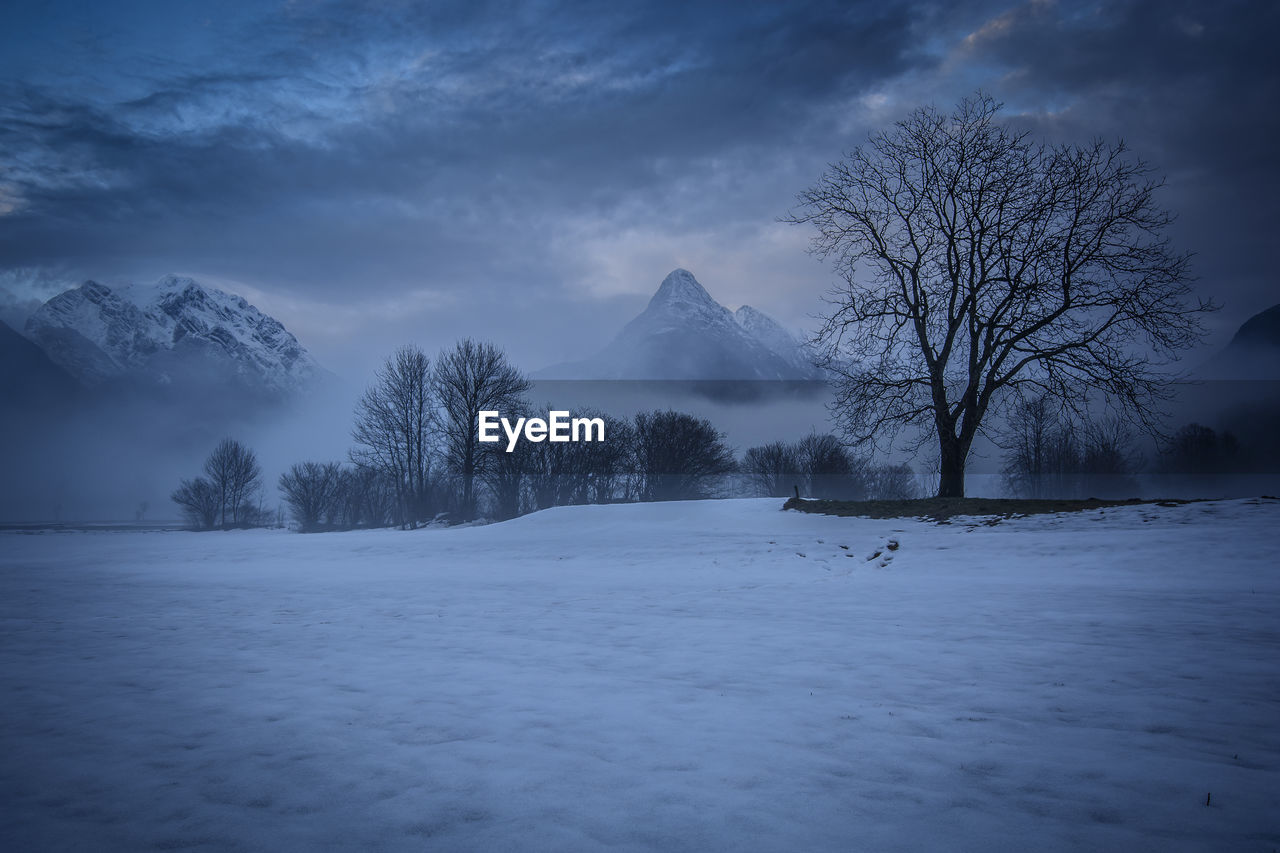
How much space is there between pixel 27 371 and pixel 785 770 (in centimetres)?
11336

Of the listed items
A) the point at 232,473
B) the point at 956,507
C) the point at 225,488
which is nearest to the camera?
the point at 956,507

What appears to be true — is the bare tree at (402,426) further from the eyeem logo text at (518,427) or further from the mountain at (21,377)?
the mountain at (21,377)

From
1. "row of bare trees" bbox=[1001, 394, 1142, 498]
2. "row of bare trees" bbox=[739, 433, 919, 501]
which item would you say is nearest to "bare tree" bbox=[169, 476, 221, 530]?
"row of bare trees" bbox=[739, 433, 919, 501]

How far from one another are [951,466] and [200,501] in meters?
82.0

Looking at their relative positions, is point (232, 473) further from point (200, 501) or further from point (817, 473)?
point (817, 473)

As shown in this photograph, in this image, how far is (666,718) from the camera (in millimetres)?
3805

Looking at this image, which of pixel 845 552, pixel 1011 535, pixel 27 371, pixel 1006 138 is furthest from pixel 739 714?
pixel 27 371

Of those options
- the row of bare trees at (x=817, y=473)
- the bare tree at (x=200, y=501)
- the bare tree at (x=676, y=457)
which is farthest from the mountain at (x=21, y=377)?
the row of bare trees at (x=817, y=473)

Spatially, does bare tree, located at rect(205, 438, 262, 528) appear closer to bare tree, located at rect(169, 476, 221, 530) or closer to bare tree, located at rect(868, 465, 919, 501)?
bare tree, located at rect(169, 476, 221, 530)

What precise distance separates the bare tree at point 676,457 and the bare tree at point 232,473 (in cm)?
4122

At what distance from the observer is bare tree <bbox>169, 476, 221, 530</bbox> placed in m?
68.2

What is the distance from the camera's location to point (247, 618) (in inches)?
307

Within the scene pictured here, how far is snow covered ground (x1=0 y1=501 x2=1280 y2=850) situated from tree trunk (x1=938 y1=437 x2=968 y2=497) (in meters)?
8.33

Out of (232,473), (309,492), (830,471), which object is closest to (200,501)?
(309,492)
